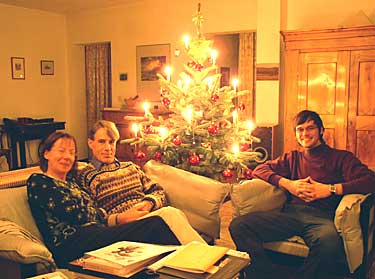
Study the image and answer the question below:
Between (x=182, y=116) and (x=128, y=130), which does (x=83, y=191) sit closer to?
(x=182, y=116)

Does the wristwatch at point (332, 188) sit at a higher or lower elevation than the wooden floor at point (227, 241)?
higher

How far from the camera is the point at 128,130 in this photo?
6688mm

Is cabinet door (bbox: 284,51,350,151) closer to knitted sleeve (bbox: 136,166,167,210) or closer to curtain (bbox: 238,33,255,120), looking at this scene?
curtain (bbox: 238,33,255,120)

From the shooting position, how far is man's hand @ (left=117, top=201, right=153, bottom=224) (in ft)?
8.60

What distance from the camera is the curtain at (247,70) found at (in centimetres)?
659

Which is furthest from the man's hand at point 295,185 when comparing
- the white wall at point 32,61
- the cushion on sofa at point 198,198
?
the white wall at point 32,61

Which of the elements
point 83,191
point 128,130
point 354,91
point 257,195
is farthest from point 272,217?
point 128,130

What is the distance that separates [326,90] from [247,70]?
2.11 metres

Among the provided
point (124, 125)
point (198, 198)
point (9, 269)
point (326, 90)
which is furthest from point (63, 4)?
point (9, 269)

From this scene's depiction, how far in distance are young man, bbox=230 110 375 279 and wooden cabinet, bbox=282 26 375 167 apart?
1789 millimetres

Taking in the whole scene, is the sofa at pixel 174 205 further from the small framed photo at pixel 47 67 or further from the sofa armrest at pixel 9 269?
the small framed photo at pixel 47 67

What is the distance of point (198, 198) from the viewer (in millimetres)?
2965

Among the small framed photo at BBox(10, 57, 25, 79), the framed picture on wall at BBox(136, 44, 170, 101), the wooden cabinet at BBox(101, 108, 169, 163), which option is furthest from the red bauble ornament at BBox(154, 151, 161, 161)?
the small framed photo at BBox(10, 57, 25, 79)

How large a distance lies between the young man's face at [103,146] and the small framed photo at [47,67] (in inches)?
202
